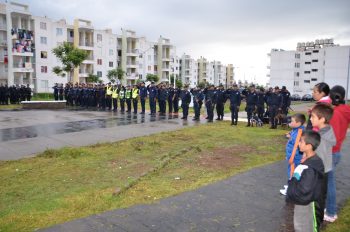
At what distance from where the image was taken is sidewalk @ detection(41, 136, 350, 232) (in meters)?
4.68

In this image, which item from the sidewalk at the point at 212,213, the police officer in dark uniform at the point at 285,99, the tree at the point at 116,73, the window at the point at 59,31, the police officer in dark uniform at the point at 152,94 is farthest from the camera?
the tree at the point at 116,73

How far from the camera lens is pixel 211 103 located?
1791cm

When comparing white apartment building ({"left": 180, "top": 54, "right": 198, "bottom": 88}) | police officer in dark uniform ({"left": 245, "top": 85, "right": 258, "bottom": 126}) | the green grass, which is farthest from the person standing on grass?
white apartment building ({"left": 180, "top": 54, "right": 198, "bottom": 88})

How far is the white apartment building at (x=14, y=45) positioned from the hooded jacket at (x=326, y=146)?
54.8 metres

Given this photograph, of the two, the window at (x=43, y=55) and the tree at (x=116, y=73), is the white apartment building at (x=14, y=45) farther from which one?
the tree at (x=116, y=73)

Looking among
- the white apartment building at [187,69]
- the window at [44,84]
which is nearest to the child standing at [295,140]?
the window at [44,84]

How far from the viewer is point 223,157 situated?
933 cm

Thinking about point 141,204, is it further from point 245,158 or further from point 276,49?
point 276,49

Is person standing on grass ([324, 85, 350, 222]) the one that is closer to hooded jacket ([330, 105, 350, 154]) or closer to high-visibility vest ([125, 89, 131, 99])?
hooded jacket ([330, 105, 350, 154])

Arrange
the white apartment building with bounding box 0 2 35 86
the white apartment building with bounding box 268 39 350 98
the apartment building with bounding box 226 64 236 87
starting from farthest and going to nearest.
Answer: the apartment building with bounding box 226 64 236 87 → the white apartment building with bounding box 268 39 350 98 → the white apartment building with bounding box 0 2 35 86

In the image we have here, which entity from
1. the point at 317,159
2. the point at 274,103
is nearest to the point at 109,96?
the point at 274,103

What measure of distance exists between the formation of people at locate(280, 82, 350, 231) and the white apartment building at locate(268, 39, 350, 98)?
8394cm

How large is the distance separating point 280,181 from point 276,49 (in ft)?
296

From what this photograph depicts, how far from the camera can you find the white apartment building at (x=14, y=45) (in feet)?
170
